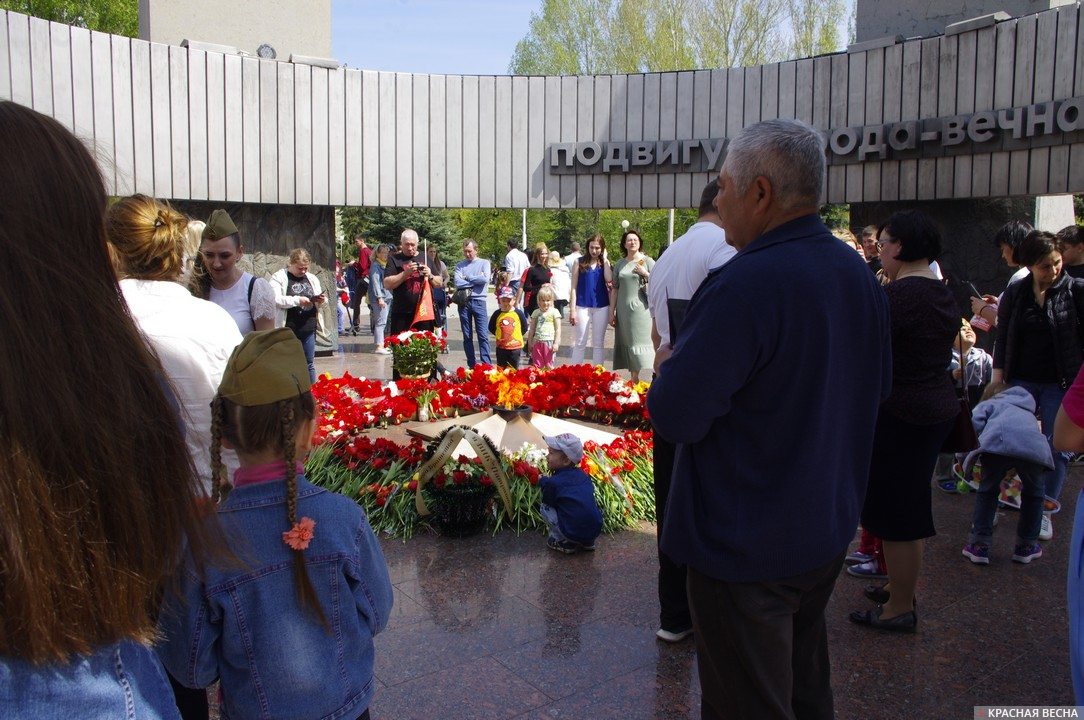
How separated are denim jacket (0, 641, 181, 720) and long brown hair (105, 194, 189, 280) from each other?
2.01 metres

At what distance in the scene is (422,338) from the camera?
862 cm

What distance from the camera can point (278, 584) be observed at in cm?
197

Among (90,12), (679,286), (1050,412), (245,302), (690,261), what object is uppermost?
(90,12)

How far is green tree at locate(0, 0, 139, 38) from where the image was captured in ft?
105

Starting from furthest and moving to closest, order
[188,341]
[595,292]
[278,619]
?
1. [595,292]
2. [188,341]
3. [278,619]

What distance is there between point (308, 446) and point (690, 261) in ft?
7.11

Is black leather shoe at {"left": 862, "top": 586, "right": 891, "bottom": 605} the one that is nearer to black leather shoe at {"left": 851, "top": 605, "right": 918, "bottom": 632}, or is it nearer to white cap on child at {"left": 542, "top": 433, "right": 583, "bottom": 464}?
black leather shoe at {"left": 851, "top": 605, "right": 918, "bottom": 632}

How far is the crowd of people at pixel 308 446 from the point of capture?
1.11 metres

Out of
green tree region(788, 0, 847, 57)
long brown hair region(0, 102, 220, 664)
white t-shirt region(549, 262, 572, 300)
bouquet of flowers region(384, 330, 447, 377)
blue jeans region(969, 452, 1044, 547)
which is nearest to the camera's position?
long brown hair region(0, 102, 220, 664)

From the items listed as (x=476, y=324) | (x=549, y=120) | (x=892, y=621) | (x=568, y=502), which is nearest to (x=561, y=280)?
(x=476, y=324)

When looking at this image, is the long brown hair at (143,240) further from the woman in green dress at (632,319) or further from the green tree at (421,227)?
the green tree at (421,227)

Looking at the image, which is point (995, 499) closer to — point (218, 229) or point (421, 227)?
point (218, 229)

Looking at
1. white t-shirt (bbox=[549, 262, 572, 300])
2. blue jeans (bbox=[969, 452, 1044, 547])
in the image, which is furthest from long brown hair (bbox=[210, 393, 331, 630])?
white t-shirt (bbox=[549, 262, 572, 300])

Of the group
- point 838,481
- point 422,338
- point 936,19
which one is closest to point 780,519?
point 838,481
